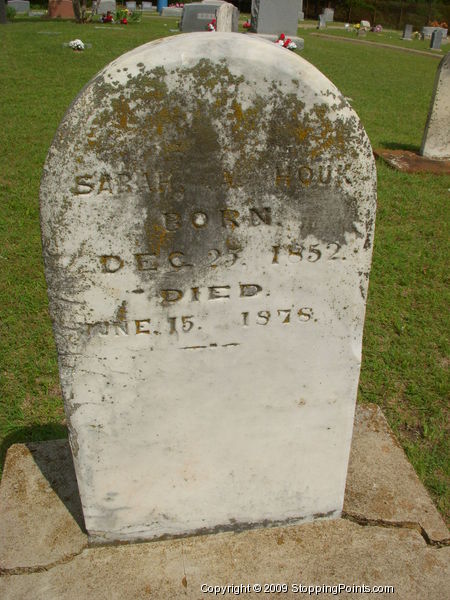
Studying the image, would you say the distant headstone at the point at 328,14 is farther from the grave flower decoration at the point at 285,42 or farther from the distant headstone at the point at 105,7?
the grave flower decoration at the point at 285,42

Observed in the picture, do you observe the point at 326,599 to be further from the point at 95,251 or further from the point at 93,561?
the point at 95,251

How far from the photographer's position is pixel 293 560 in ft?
6.49

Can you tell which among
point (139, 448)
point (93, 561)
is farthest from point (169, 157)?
point (93, 561)

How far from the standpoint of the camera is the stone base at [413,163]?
23.9 ft

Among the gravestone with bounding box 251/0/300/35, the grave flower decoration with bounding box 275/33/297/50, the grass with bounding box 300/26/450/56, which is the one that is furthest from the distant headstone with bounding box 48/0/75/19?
the grave flower decoration with bounding box 275/33/297/50

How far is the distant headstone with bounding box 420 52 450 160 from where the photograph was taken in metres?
7.20

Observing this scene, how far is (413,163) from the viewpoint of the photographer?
7410mm

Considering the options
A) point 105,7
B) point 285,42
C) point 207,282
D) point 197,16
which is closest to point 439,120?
point 207,282

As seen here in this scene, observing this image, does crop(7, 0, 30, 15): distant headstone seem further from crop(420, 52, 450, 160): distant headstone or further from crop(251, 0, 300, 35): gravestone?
crop(420, 52, 450, 160): distant headstone

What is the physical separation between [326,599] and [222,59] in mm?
1735

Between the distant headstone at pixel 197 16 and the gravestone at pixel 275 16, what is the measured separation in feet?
5.99

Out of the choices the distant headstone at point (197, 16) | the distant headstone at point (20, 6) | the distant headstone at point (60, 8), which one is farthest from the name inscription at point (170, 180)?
the distant headstone at point (20, 6)

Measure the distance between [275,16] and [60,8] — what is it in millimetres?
11591

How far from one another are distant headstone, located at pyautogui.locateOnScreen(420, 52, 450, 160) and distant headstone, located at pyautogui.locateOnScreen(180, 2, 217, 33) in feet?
37.7
